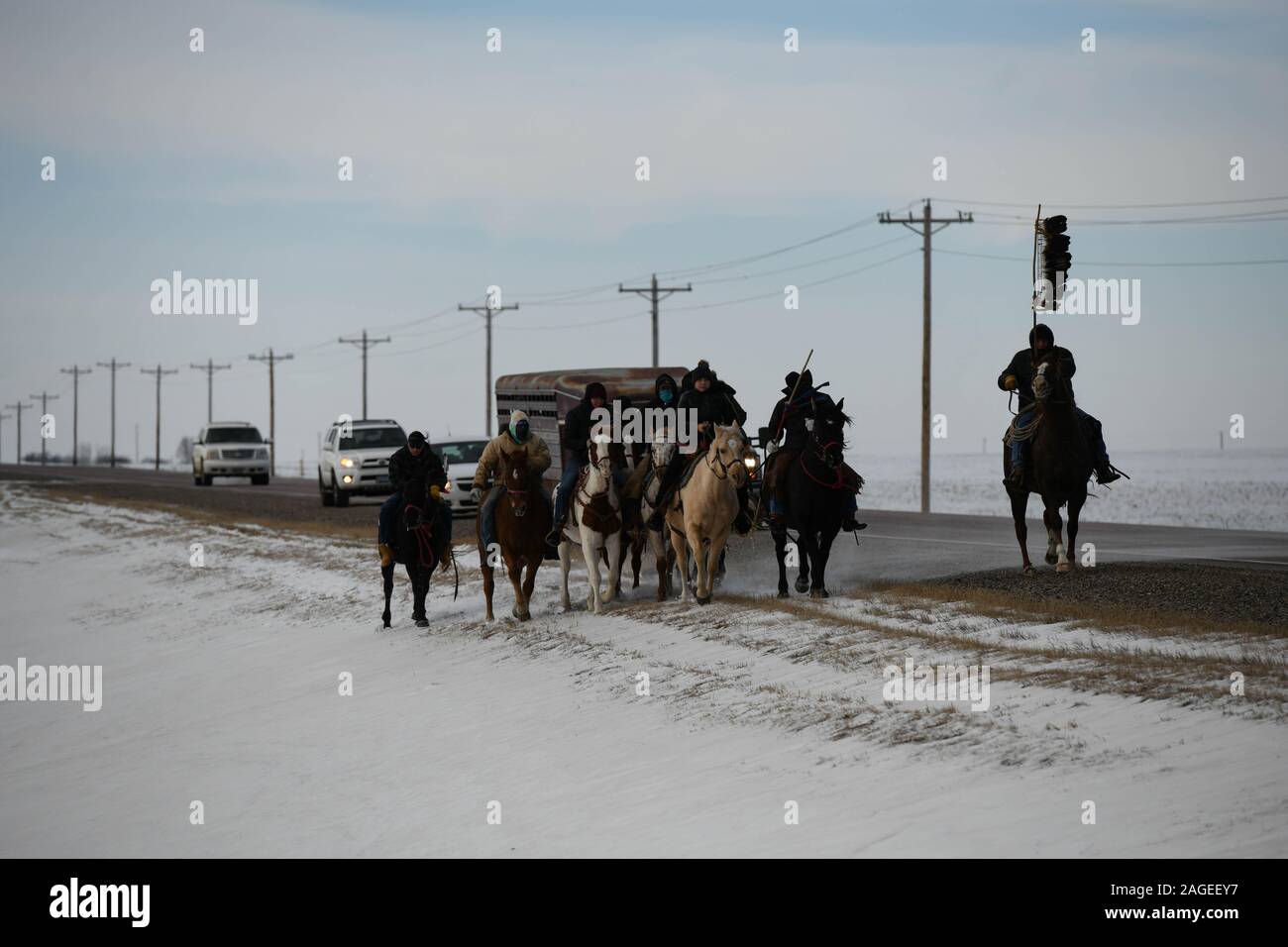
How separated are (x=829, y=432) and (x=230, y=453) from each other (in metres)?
50.3

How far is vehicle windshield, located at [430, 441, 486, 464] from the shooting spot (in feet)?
128

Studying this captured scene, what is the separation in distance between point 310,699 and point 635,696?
485 cm

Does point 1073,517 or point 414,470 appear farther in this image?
point 1073,517

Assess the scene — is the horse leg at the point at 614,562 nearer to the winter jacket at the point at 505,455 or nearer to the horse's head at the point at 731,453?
the winter jacket at the point at 505,455

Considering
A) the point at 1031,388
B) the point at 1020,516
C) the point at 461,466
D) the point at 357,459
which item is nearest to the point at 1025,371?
the point at 1031,388

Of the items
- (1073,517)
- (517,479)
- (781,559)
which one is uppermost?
(517,479)

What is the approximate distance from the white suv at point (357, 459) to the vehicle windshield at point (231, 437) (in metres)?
20.3

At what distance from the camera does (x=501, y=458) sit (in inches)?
757

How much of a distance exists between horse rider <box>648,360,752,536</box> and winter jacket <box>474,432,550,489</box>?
1.46 meters

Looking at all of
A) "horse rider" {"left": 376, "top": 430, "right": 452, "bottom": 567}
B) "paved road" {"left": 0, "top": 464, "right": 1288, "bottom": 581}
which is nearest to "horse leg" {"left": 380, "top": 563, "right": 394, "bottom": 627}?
"horse rider" {"left": 376, "top": 430, "right": 452, "bottom": 567}

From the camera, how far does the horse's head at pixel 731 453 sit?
59.8 feet

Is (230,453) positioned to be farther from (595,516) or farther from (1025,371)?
(1025,371)

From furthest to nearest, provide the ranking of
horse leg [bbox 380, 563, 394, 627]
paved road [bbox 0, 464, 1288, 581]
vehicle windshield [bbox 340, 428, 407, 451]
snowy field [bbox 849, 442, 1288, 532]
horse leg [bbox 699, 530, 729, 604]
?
1. vehicle windshield [bbox 340, 428, 407, 451]
2. snowy field [bbox 849, 442, 1288, 532]
3. paved road [bbox 0, 464, 1288, 581]
4. horse leg [bbox 380, 563, 394, 627]
5. horse leg [bbox 699, 530, 729, 604]

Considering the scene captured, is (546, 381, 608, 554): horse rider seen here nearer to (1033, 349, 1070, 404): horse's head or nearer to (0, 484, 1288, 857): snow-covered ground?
(0, 484, 1288, 857): snow-covered ground
